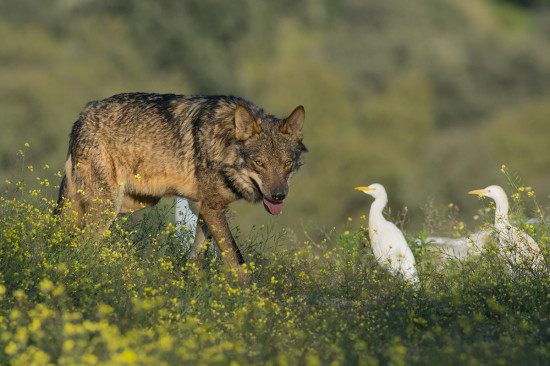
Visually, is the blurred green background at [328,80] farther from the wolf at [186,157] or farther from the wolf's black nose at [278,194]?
the wolf's black nose at [278,194]

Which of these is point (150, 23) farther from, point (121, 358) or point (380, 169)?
point (121, 358)

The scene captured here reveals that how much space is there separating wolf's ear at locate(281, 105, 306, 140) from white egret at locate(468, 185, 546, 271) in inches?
76.0

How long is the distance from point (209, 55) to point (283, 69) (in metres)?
5.89

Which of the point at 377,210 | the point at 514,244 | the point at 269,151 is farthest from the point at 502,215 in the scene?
the point at 269,151

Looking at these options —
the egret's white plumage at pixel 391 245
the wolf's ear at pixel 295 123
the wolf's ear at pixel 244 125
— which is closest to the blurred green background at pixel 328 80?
the egret's white plumage at pixel 391 245

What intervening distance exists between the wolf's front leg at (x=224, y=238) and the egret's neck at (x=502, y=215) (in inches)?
89.8

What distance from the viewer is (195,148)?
7000 millimetres

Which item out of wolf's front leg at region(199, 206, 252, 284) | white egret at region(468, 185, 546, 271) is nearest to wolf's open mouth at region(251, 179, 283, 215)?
wolf's front leg at region(199, 206, 252, 284)

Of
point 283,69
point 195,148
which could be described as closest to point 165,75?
point 283,69

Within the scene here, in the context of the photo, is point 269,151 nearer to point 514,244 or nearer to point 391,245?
point 391,245

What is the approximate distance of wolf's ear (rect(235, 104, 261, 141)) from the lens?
665cm

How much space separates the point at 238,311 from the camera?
5.22m

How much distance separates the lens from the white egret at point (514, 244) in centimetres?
627

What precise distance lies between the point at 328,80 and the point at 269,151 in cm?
2876
